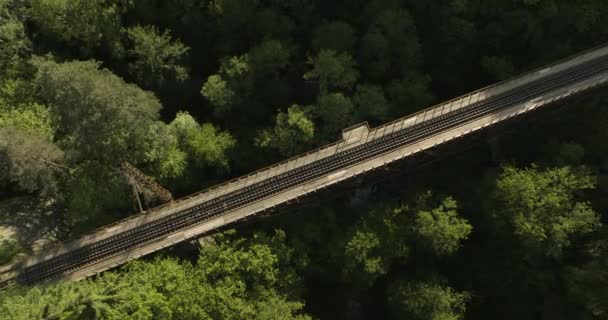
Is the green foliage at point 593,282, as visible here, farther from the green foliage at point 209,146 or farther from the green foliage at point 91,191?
the green foliage at point 91,191

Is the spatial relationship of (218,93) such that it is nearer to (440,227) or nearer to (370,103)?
(370,103)

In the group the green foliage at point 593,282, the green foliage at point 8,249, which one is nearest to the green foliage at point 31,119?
the green foliage at point 8,249

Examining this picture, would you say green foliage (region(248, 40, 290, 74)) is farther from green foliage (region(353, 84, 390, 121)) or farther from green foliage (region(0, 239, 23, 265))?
green foliage (region(0, 239, 23, 265))

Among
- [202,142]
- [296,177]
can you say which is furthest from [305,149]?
[202,142]

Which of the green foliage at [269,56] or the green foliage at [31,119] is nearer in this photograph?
the green foliage at [31,119]

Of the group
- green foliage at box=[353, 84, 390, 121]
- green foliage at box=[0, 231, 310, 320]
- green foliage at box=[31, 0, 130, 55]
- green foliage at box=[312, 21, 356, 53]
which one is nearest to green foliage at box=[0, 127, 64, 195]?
green foliage at box=[0, 231, 310, 320]

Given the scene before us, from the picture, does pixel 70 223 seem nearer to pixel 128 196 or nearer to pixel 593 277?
pixel 128 196
